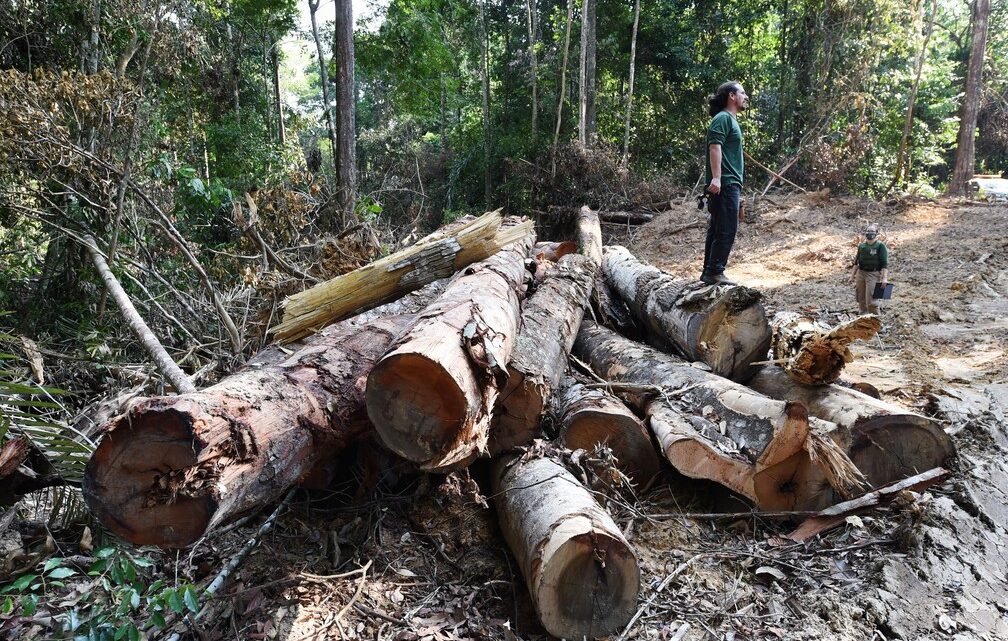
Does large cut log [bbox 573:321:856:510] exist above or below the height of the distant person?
below

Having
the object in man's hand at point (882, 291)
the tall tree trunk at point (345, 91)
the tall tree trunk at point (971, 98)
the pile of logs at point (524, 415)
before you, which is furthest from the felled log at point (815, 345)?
the tall tree trunk at point (971, 98)

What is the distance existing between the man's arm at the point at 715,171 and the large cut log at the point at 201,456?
4046mm

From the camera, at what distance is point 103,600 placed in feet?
7.80

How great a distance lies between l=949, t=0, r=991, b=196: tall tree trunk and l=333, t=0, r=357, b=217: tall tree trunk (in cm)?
1401

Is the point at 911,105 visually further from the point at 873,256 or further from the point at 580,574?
the point at 580,574

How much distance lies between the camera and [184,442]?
192 cm

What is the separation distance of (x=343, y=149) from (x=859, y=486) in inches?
313

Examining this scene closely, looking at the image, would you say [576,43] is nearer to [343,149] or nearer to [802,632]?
[343,149]

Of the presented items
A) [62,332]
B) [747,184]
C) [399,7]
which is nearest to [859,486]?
[62,332]

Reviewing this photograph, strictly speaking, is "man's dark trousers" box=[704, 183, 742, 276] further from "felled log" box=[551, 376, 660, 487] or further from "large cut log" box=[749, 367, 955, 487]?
"felled log" box=[551, 376, 660, 487]

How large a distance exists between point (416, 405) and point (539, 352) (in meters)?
1.38

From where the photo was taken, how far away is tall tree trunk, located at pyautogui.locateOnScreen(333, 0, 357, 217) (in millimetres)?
8555

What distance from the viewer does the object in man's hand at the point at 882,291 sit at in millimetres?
6070

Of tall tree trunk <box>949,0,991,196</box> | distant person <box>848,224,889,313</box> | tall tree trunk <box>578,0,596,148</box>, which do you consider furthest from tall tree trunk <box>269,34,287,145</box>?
tall tree trunk <box>949,0,991,196</box>
